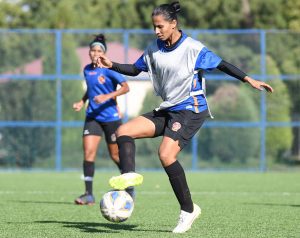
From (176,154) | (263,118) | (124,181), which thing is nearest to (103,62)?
(176,154)

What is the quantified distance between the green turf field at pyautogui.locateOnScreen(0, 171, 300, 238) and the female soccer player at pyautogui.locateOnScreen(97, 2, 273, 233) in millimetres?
540

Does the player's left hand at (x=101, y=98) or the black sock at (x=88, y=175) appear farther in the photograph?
the black sock at (x=88, y=175)

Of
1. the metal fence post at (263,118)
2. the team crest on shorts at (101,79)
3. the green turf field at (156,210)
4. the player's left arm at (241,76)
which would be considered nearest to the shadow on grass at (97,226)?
the green turf field at (156,210)

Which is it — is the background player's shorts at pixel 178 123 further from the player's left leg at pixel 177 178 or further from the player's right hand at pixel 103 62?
the player's right hand at pixel 103 62

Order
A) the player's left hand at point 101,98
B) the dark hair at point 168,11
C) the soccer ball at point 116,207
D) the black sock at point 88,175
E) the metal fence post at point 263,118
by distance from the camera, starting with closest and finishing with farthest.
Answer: the soccer ball at point 116,207 → the dark hair at point 168,11 → the player's left hand at point 101,98 → the black sock at point 88,175 → the metal fence post at point 263,118

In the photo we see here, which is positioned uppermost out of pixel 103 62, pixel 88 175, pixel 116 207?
pixel 103 62

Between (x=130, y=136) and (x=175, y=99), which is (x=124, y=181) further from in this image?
(x=175, y=99)

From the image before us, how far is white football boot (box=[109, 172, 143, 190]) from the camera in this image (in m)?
7.10

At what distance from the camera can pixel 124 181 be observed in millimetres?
7121

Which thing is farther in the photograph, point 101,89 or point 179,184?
point 101,89

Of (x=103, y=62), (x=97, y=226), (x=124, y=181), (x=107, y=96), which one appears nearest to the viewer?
(x=124, y=181)

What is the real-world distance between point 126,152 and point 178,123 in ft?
1.73

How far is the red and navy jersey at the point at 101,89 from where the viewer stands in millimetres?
11305

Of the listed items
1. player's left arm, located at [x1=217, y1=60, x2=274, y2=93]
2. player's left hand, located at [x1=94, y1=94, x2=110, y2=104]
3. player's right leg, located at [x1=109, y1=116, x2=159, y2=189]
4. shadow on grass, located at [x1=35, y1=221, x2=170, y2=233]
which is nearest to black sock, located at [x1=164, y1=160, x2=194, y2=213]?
player's right leg, located at [x1=109, y1=116, x2=159, y2=189]
